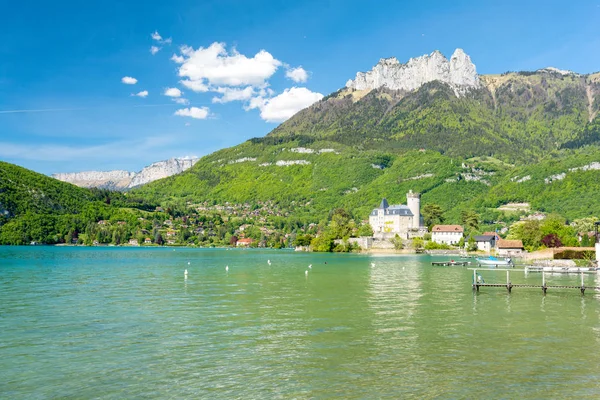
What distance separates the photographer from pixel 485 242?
139 metres

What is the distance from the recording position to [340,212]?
554 ft

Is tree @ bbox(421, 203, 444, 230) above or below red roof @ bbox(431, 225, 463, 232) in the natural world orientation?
above

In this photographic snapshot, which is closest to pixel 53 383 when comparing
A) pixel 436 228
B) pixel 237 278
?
pixel 237 278

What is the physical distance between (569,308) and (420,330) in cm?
1513

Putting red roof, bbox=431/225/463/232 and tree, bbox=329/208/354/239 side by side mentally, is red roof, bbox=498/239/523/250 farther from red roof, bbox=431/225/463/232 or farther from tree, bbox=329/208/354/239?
tree, bbox=329/208/354/239

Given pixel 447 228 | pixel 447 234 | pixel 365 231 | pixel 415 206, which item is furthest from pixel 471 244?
pixel 365 231

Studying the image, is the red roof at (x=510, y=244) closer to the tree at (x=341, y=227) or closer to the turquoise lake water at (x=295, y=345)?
the tree at (x=341, y=227)

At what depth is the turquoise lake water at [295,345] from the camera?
16.7 m

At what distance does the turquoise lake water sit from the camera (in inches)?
657

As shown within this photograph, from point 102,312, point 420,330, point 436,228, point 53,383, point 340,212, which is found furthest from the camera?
point 340,212

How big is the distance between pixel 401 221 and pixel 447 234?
48.5ft

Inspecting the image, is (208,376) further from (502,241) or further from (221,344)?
(502,241)

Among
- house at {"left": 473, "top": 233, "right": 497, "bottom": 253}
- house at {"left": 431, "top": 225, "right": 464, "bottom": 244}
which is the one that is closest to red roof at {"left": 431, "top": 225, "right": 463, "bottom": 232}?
house at {"left": 431, "top": 225, "right": 464, "bottom": 244}

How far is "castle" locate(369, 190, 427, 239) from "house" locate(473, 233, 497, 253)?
21.2 m
